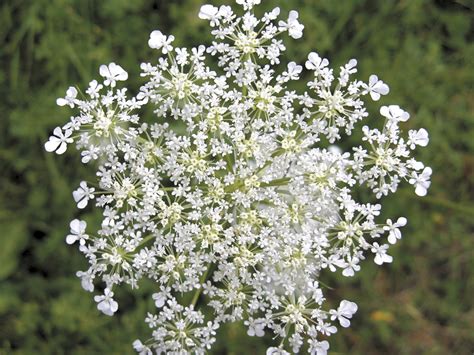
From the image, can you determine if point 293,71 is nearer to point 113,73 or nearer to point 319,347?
point 113,73

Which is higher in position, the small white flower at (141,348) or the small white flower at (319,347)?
the small white flower at (319,347)

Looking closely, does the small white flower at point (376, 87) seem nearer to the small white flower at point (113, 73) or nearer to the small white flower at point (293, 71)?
the small white flower at point (293, 71)

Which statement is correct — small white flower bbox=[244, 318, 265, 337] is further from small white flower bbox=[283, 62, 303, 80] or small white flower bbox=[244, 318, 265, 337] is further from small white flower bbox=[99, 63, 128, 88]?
small white flower bbox=[99, 63, 128, 88]

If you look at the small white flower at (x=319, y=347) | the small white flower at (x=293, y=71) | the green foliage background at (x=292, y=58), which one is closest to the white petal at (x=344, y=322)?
the small white flower at (x=319, y=347)

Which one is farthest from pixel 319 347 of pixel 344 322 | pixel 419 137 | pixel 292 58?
pixel 292 58

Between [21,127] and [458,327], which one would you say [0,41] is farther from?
[458,327]

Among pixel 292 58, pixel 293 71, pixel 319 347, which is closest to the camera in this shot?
pixel 293 71

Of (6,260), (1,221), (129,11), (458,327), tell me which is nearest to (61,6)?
(129,11)

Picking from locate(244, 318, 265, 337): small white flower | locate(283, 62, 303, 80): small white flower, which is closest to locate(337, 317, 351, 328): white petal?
locate(244, 318, 265, 337): small white flower
